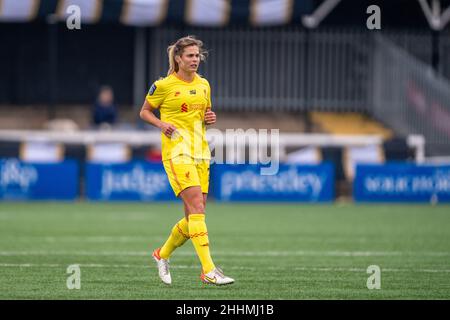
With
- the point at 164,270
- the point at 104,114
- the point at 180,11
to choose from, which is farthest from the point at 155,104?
the point at 180,11

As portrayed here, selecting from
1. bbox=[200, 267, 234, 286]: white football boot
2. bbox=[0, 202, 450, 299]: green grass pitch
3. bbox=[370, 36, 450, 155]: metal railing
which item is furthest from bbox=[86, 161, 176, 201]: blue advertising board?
bbox=[200, 267, 234, 286]: white football boot

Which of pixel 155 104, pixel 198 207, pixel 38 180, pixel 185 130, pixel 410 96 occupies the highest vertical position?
pixel 410 96

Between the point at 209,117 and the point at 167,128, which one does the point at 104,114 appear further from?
the point at 167,128

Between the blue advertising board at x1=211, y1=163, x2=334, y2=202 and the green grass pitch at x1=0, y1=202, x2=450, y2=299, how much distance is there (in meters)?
1.22

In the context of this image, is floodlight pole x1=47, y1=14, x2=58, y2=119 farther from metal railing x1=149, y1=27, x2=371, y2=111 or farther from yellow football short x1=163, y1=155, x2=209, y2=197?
yellow football short x1=163, y1=155, x2=209, y2=197

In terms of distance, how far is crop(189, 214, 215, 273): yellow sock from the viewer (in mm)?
11031

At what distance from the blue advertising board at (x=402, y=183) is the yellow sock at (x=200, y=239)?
48.7 ft

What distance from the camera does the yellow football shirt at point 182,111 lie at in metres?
11.3

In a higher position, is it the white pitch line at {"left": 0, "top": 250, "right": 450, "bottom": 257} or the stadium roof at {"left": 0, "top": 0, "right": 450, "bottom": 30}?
the stadium roof at {"left": 0, "top": 0, "right": 450, "bottom": 30}

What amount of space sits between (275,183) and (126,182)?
323cm

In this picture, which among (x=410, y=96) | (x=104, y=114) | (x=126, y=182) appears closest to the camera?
(x=126, y=182)

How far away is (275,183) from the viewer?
25547mm

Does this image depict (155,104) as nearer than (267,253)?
Yes
